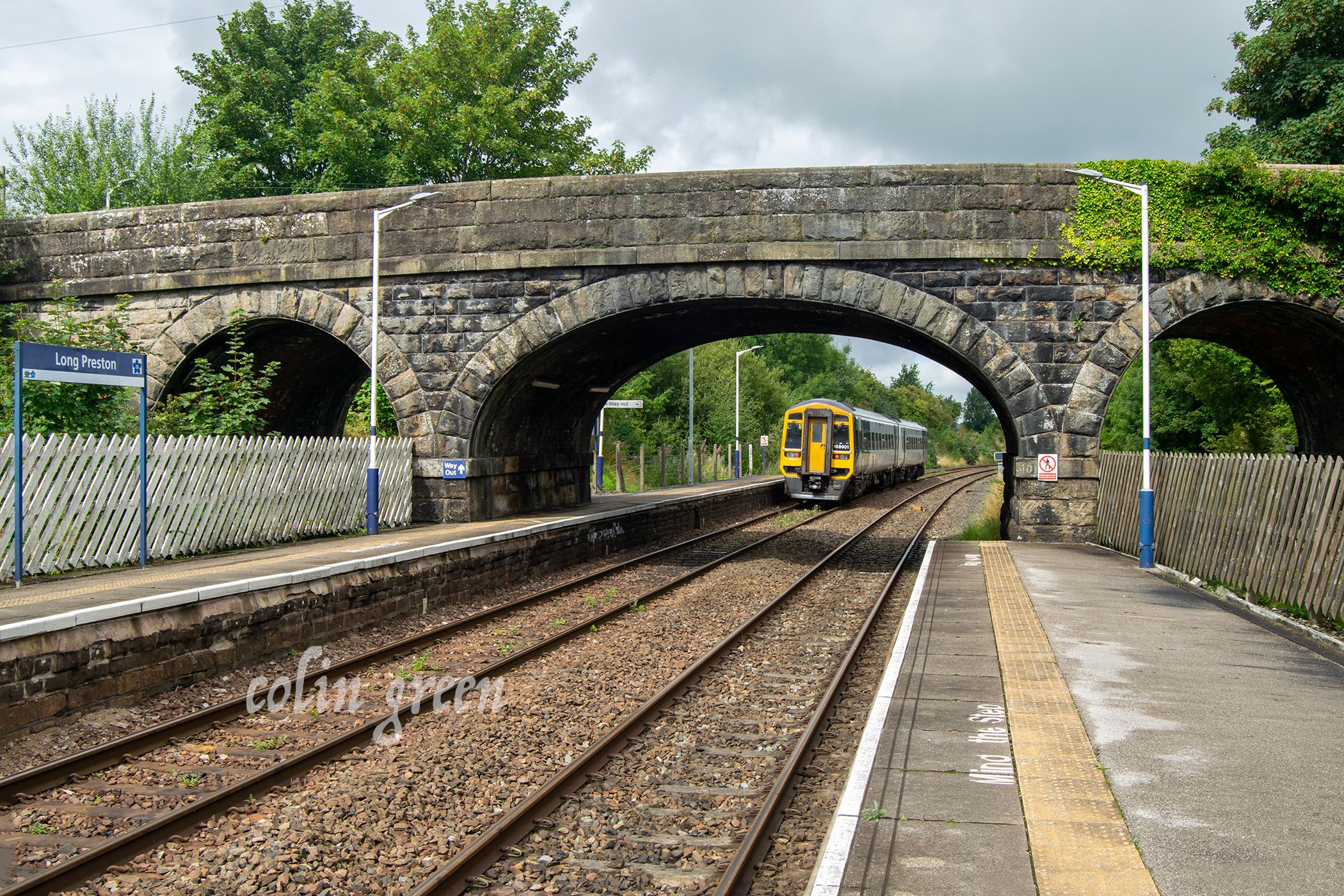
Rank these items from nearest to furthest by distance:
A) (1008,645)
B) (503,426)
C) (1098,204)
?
(1008,645)
(1098,204)
(503,426)

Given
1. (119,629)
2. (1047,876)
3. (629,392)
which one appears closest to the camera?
(1047,876)

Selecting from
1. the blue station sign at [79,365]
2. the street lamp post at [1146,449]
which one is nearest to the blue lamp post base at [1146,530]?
the street lamp post at [1146,449]

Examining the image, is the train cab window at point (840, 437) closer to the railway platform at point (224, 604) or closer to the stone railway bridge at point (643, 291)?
the stone railway bridge at point (643, 291)

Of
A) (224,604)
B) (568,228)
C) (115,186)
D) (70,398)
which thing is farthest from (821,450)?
(115,186)

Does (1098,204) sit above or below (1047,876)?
above

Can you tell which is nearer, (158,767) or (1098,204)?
(158,767)

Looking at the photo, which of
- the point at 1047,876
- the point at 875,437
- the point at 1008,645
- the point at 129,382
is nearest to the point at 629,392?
the point at 875,437

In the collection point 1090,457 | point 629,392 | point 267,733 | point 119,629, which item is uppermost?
point 629,392

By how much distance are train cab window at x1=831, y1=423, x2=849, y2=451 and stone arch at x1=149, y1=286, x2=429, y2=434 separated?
48.9ft

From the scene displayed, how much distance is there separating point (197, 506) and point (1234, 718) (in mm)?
10867

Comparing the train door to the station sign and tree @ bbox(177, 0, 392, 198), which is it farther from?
tree @ bbox(177, 0, 392, 198)

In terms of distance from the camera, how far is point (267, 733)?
22.3 ft

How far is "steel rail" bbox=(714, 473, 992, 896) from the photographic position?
14.4 ft

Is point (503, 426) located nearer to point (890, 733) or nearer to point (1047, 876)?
point (890, 733)
